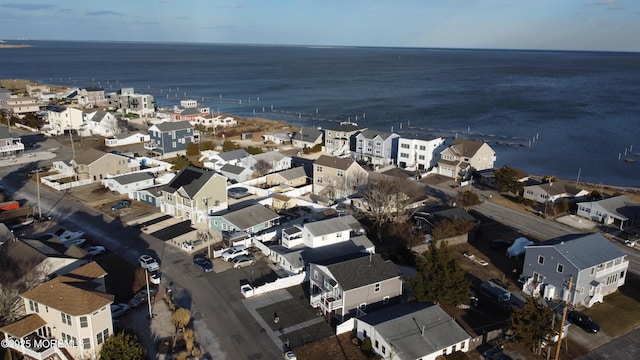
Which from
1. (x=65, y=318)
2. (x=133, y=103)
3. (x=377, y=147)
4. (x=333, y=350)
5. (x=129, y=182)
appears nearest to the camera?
(x=65, y=318)

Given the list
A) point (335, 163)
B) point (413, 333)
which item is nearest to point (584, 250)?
point (413, 333)

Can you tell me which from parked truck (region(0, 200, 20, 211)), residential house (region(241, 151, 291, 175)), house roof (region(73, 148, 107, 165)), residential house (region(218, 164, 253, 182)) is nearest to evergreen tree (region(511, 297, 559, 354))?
residential house (region(218, 164, 253, 182))

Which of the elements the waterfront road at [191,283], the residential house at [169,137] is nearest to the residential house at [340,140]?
the residential house at [169,137]

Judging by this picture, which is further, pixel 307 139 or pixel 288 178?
pixel 307 139

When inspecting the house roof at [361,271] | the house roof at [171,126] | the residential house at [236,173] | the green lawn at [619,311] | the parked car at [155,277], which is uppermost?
the house roof at [171,126]

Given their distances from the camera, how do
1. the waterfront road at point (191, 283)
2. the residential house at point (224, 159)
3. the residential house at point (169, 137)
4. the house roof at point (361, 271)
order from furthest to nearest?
the residential house at point (169, 137)
the residential house at point (224, 159)
the house roof at point (361, 271)
the waterfront road at point (191, 283)

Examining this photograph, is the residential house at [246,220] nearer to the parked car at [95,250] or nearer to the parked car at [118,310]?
the parked car at [95,250]

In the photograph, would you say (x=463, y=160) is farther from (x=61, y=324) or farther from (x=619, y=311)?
(x=61, y=324)
